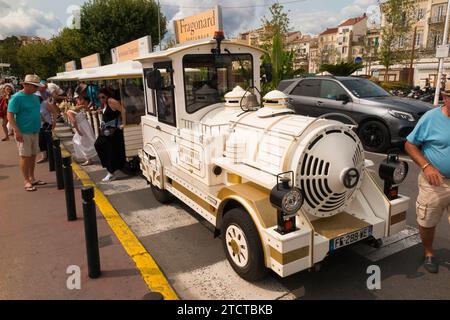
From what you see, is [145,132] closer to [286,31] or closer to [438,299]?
[438,299]

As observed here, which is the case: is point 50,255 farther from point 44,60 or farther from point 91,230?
point 44,60

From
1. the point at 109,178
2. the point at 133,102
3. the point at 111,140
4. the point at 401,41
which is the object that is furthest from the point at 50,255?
the point at 401,41

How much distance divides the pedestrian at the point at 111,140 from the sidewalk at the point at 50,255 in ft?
3.55

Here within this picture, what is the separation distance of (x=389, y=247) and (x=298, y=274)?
1.24 metres

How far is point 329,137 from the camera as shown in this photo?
3.22 metres

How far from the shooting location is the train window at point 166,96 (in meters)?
4.69

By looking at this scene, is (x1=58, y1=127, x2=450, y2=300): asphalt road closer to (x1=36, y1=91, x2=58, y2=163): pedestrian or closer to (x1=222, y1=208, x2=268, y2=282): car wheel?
(x1=222, y1=208, x2=268, y2=282): car wheel

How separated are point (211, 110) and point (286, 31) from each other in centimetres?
1945

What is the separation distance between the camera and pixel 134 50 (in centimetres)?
1284

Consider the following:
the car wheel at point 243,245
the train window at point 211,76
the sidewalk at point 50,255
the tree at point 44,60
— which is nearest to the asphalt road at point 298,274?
the car wheel at point 243,245

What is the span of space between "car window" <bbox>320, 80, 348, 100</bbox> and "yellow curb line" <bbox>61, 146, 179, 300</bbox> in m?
6.16

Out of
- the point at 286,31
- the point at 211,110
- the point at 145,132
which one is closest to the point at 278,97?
the point at 211,110

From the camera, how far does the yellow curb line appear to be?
3.34 metres

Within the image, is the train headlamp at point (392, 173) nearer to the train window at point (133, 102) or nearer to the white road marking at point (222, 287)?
the white road marking at point (222, 287)
